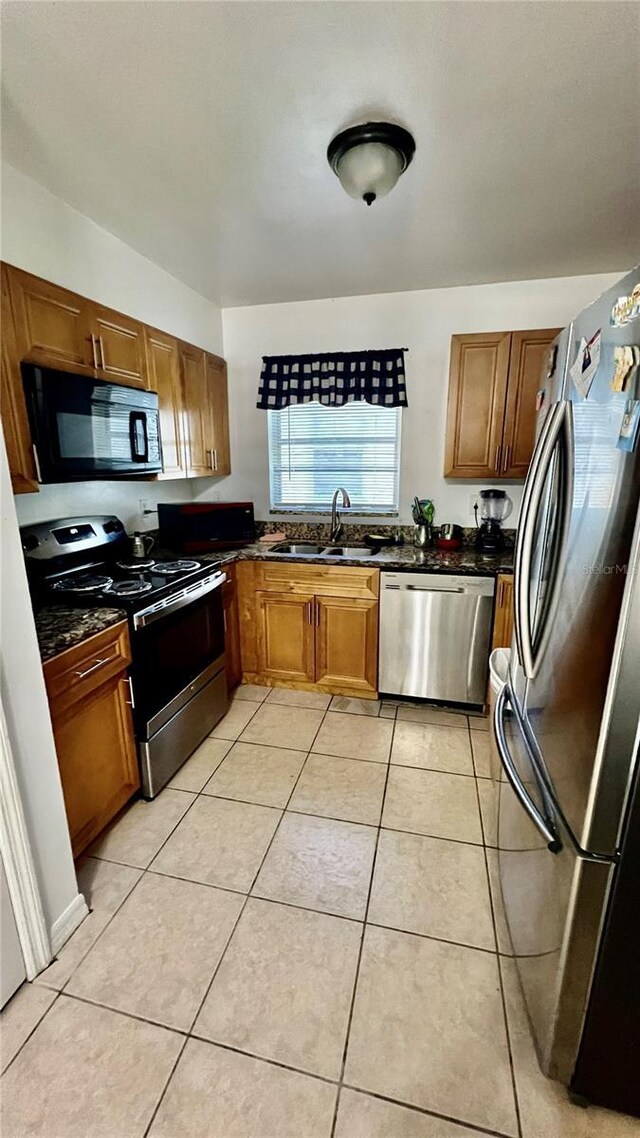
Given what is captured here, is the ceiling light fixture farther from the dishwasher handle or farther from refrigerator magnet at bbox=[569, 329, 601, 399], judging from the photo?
the dishwasher handle

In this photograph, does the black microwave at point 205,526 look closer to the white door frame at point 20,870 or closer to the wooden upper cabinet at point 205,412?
the wooden upper cabinet at point 205,412

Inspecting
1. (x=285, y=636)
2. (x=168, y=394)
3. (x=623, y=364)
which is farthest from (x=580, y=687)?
(x=168, y=394)

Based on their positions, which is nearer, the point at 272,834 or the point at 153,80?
the point at 153,80

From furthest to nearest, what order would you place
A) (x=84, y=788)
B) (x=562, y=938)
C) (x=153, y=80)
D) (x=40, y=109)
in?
(x=84, y=788), (x=40, y=109), (x=153, y=80), (x=562, y=938)

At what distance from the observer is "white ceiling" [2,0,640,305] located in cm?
112

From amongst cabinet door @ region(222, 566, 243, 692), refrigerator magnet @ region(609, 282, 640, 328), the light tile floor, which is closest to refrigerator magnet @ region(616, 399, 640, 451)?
refrigerator magnet @ region(609, 282, 640, 328)

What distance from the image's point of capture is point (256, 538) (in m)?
3.14

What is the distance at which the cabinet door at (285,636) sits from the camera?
9.25 ft

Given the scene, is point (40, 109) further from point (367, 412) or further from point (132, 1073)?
point (132, 1073)

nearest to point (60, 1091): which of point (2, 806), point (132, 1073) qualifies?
point (132, 1073)

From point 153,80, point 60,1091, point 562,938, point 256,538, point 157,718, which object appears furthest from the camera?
point 256,538

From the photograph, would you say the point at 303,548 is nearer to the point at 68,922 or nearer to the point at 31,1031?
the point at 68,922

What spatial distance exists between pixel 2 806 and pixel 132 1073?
736mm

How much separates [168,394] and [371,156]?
153 centimetres
